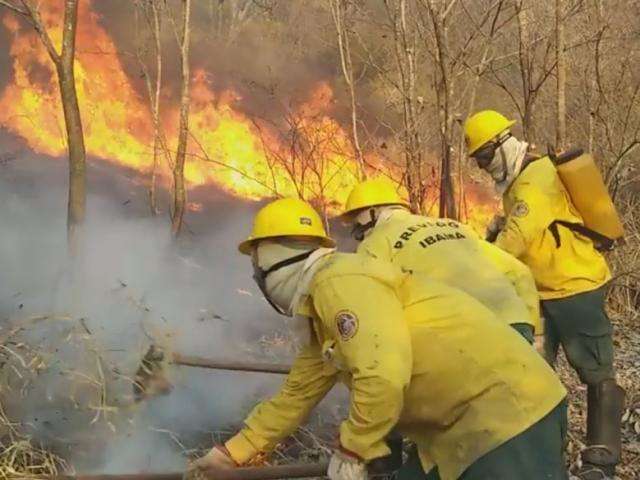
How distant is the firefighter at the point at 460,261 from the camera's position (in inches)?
150

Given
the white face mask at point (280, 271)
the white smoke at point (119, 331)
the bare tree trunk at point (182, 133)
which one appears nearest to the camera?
the white face mask at point (280, 271)

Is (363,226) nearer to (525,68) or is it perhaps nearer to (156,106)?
(525,68)

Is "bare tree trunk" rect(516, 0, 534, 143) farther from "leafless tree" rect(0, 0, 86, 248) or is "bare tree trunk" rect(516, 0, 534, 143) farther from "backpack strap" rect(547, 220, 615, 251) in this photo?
"leafless tree" rect(0, 0, 86, 248)

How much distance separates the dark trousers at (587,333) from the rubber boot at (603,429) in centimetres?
8

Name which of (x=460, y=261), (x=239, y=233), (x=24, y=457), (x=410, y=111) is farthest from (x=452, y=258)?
(x=239, y=233)

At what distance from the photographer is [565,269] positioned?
4.93m

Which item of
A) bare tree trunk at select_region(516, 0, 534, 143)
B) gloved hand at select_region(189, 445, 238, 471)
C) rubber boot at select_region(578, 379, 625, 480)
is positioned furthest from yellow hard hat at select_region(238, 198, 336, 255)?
bare tree trunk at select_region(516, 0, 534, 143)

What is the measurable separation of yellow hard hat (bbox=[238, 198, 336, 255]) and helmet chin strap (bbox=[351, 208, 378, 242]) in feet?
5.00

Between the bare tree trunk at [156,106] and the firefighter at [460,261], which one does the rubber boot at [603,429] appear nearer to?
the firefighter at [460,261]

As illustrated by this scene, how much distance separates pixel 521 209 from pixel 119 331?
9.58ft

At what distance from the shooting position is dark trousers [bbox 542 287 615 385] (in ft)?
16.2

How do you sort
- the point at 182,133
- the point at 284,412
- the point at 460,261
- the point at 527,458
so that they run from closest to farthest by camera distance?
the point at 527,458 < the point at 284,412 < the point at 460,261 < the point at 182,133

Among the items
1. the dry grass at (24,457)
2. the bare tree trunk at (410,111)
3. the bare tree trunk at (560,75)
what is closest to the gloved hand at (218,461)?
the dry grass at (24,457)

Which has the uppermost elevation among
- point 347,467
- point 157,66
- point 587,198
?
point 157,66
